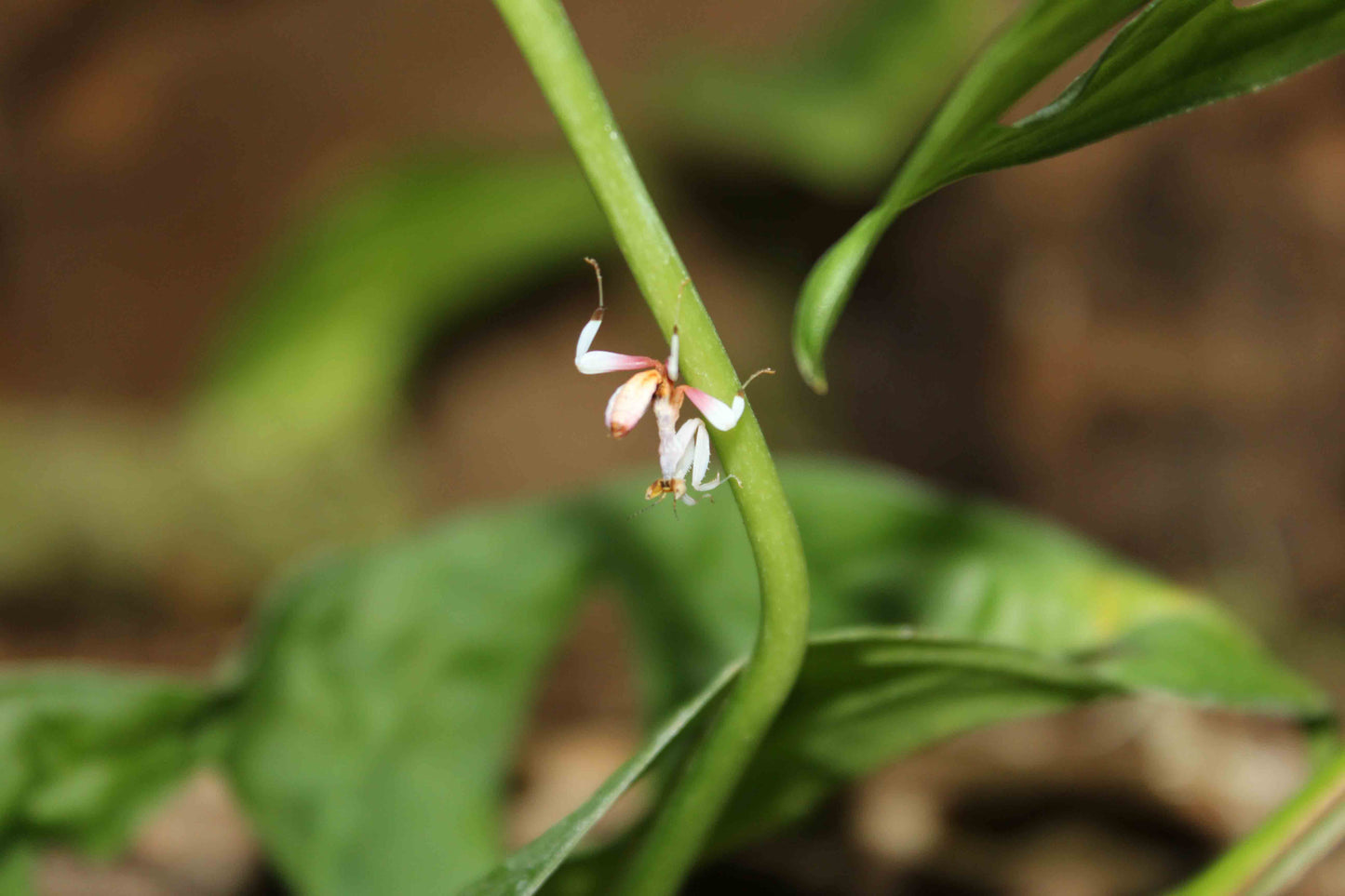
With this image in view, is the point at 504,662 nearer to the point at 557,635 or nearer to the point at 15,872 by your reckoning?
the point at 557,635

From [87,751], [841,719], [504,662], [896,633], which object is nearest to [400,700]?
[504,662]

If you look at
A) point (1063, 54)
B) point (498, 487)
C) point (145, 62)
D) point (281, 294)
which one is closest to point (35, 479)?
point (281, 294)

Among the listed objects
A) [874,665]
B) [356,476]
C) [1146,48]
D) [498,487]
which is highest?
[1146,48]

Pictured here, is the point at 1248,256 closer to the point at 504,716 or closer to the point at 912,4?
the point at 912,4

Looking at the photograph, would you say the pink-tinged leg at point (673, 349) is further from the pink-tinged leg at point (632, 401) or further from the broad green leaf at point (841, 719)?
the broad green leaf at point (841, 719)

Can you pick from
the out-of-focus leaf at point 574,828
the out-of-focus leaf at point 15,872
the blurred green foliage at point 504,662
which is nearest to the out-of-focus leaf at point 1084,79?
the out-of-focus leaf at point 574,828

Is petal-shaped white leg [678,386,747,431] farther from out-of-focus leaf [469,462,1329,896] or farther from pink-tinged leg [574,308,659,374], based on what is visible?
out-of-focus leaf [469,462,1329,896]
